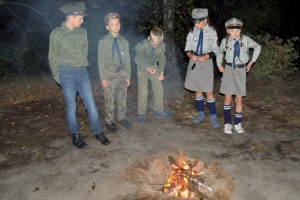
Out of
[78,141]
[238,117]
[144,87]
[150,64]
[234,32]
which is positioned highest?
[234,32]

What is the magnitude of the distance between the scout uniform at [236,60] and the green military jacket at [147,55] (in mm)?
1219

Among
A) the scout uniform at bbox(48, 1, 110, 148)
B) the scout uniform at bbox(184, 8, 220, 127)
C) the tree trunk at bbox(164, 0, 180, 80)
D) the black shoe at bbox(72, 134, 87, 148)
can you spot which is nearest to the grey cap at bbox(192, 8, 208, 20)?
the scout uniform at bbox(184, 8, 220, 127)

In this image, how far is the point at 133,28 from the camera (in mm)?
9180

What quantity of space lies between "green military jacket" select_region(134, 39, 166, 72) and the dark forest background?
204 centimetres

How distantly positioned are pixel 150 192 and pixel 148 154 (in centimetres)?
116

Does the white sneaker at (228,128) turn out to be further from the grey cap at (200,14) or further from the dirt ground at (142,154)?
the grey cap at (200,14)

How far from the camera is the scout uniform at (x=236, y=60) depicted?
539 cm

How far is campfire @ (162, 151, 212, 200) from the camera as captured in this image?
3.82 meters

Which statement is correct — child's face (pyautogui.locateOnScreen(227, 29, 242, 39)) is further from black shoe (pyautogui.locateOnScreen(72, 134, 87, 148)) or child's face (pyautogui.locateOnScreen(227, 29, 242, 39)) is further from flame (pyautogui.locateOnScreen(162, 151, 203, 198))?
black shoe (pyautogui.locateOnScreen(72, 134, 87, 148))

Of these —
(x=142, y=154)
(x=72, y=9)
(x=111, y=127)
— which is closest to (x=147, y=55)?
(x=111, y=127)

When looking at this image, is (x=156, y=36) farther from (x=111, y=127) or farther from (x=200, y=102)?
(x=111, y=127)

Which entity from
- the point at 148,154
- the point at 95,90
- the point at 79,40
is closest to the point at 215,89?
the point at 95,90

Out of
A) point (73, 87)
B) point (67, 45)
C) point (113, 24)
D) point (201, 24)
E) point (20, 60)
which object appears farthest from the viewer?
point (20, 60)

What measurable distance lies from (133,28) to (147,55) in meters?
3.34
